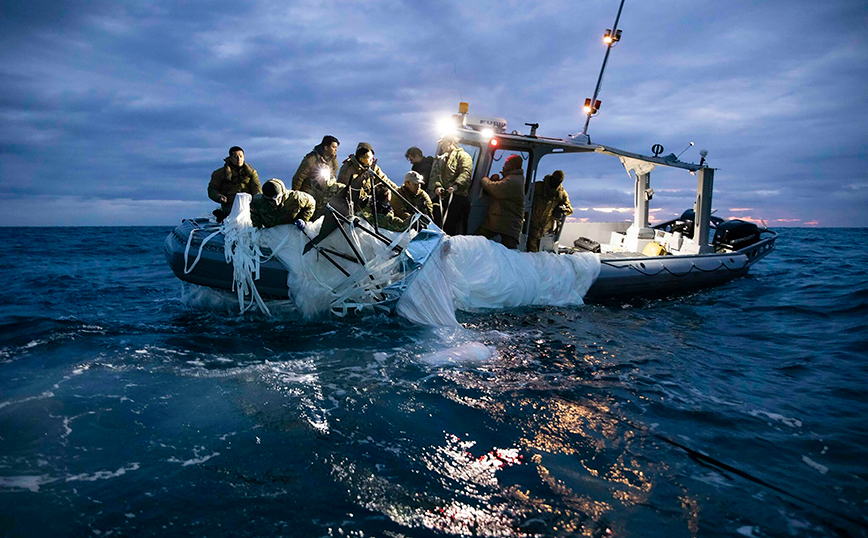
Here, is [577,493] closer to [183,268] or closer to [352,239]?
[352,239]

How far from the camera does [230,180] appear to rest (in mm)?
7102

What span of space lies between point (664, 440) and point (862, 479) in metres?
1.12

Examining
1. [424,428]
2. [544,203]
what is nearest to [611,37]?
[544,203]

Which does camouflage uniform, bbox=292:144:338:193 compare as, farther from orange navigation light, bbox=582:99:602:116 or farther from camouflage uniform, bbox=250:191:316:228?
orange navigation light, bbox=582:99:602:116

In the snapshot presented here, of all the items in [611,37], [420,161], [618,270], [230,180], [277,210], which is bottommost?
[618,270]

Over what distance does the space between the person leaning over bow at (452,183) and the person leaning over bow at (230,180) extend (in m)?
2.86

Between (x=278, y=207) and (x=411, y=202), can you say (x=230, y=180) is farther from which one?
(x=411, y=202)

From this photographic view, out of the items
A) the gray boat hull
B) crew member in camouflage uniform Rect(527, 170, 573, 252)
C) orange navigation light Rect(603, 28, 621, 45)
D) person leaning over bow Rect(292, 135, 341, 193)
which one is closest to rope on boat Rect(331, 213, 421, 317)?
the gray boat hull

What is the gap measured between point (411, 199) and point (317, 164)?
1526 mm

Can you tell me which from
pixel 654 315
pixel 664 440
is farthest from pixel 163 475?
pixel 654 315

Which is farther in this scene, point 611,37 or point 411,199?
Result: point 611,37

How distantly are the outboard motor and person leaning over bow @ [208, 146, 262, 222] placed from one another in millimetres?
9977

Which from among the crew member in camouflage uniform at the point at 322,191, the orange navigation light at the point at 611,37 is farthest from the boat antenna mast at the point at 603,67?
the crew member in camouflage uniform at the point at 322,191

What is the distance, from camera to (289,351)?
4832 millimetres
